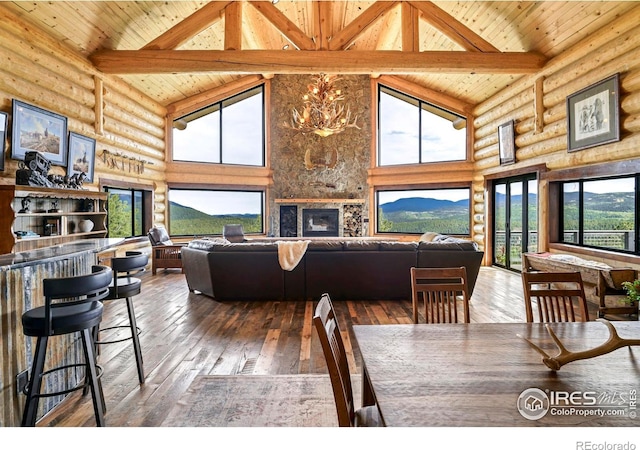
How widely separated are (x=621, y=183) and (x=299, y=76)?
27.6ft

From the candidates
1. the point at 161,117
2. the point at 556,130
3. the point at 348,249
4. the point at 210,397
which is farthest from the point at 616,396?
the point at 161,117

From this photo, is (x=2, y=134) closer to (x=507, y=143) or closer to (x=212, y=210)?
(x=212, y=210)

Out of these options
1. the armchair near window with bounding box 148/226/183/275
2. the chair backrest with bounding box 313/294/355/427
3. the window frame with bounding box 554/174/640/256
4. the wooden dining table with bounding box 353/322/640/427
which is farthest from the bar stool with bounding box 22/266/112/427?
the window frame with bounding box 554/174/640/256

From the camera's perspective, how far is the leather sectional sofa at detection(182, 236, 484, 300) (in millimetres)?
5352

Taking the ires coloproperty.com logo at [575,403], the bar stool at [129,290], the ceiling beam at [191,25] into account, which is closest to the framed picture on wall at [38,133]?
the ceiling beam at [191,25]

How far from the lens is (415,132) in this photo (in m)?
10.4

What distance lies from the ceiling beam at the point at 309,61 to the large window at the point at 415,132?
11.2 feet

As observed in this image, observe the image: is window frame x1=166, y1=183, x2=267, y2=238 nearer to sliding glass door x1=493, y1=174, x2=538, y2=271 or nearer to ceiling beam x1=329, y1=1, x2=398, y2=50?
ceiling beam x1=329, y1=1, x2=398, y2=50

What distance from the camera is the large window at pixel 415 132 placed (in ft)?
32.5

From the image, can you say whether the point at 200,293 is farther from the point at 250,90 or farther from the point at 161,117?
the point at 250,90

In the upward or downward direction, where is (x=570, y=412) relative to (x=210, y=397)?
upward

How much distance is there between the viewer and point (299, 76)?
10766 millimetres

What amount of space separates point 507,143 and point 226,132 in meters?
7.38
